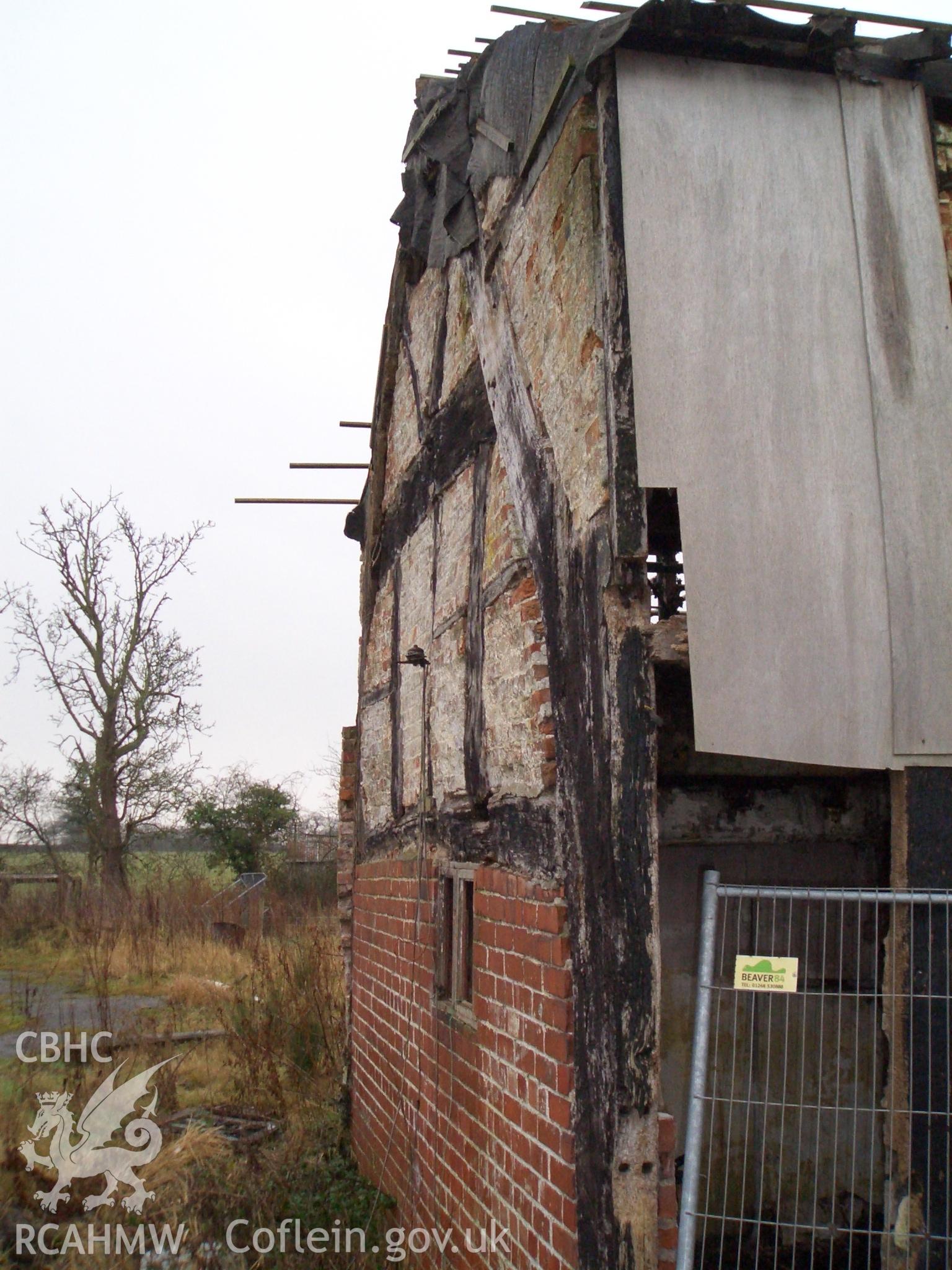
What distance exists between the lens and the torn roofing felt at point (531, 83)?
3316mm

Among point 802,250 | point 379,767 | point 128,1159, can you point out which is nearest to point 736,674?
point 802,250

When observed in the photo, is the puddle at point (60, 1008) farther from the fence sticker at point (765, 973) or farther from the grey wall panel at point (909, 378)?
the grey wall panel at point (909, 378)

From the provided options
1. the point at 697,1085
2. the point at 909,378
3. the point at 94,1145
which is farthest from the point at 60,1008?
the point at 909,378

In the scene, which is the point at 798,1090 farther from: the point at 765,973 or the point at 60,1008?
the point at 60,1008

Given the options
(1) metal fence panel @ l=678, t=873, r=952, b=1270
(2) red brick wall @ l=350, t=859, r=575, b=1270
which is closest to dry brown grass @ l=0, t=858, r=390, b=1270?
(2) red brick wall @ l=350, t=859, r=575, b=1270

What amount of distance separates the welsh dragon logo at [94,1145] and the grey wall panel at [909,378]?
5022mm

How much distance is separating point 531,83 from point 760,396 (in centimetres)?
174

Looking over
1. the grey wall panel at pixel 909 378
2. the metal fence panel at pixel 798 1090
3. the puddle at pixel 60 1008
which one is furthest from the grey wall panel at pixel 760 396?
the puddle at pixel 60 1008

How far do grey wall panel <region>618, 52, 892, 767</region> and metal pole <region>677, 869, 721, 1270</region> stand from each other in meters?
0.50

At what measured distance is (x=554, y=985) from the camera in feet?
11.1

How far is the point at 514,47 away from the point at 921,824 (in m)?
3.48

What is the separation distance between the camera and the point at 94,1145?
20.4 ft

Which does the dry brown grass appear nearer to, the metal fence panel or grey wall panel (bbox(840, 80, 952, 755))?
the metal fence panel

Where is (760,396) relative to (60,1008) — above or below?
above
